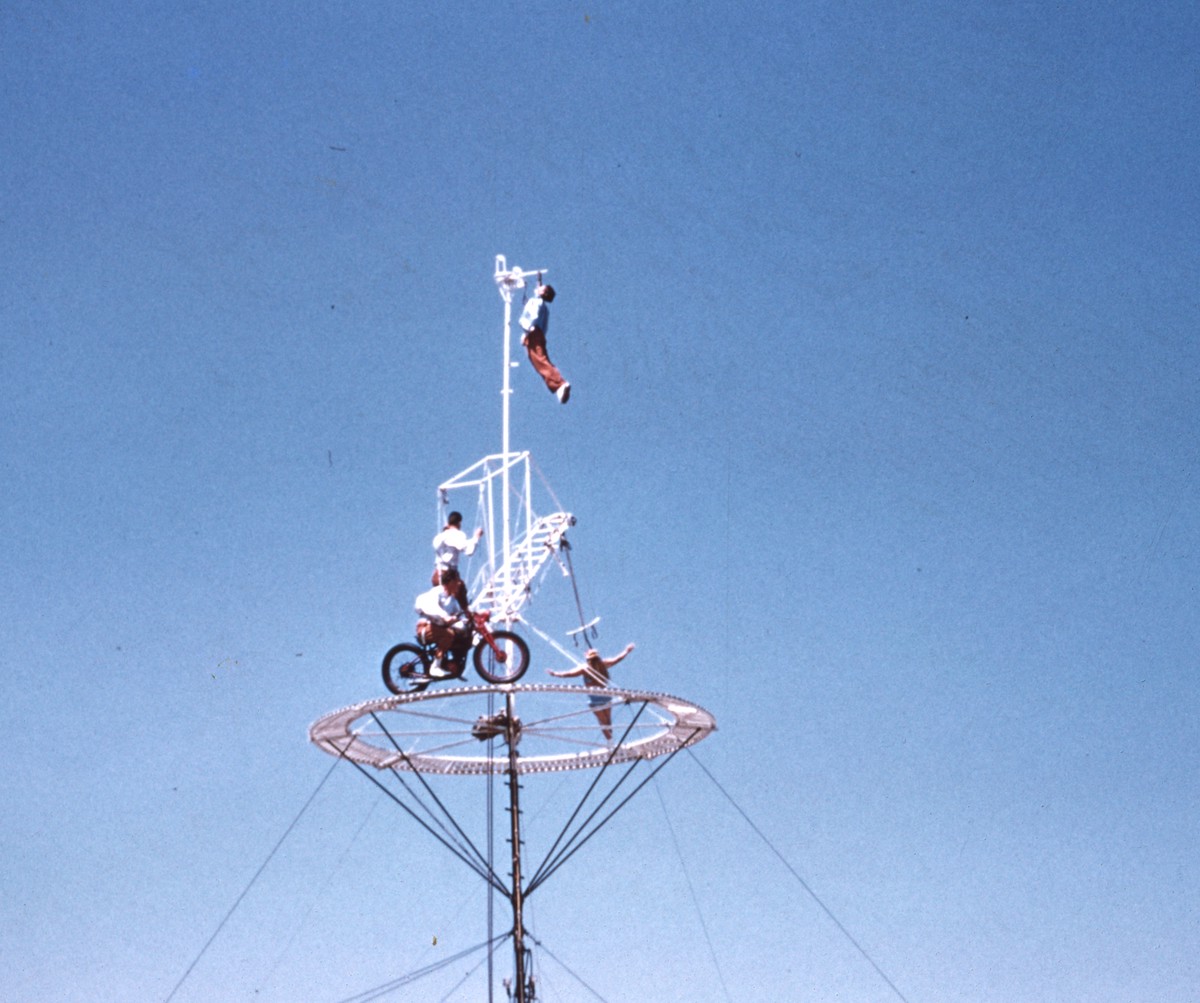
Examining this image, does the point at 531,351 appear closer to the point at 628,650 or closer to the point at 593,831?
the point at 628,650

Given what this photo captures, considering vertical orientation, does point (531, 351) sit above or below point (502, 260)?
below

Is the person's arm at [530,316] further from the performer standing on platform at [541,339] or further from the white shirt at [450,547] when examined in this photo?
the white shirt at [450,547]

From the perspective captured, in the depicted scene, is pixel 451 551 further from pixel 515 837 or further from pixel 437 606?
pixel 515 837

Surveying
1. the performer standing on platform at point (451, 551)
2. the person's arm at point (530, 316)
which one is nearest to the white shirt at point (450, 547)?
the performer standing on platform at point (451, 551)

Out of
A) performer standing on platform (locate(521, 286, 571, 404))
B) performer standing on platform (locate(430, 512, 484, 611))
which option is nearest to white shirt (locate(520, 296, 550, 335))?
performer standing on platform (locate(521, 286, 571, 404))

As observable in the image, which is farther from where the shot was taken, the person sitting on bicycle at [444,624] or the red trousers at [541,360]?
the red trousers at [541,360]

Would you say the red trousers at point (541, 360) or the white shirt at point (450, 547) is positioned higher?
the red trousers at point (541, 360)

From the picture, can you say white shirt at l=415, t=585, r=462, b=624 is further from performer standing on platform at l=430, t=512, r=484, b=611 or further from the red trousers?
the red trousers

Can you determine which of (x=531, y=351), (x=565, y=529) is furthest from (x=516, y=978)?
(x=531, y=351)

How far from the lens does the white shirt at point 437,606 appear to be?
35.8m

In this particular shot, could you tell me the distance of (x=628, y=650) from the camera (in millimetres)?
37938

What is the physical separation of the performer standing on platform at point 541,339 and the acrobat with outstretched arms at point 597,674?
542 centimetres

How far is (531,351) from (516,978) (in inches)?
508

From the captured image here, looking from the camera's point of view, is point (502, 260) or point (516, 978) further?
point (502, 260)
